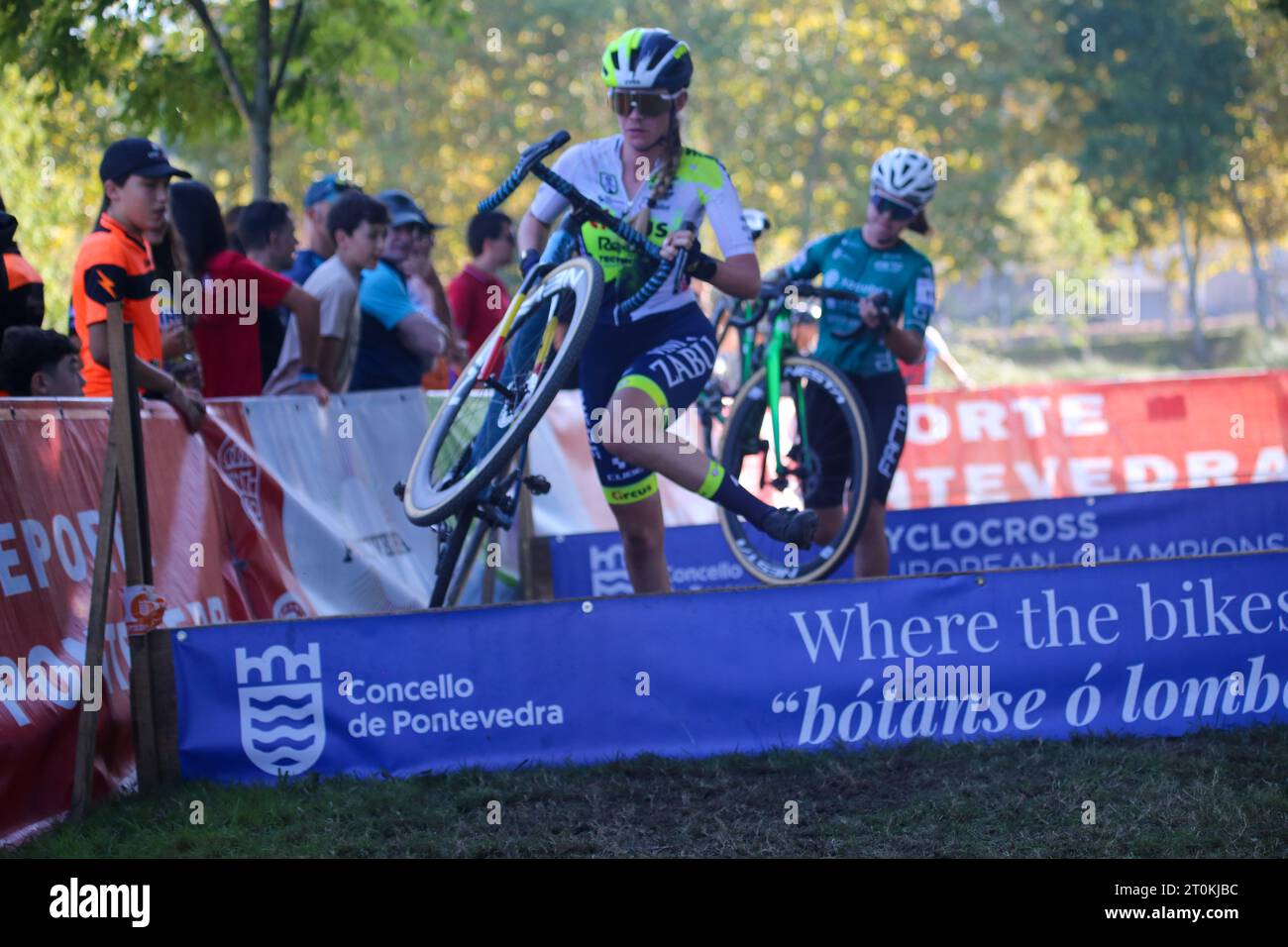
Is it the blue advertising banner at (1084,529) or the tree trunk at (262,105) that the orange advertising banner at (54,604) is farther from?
the tree trunk at (262,105)

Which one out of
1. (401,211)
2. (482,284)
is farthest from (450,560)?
(482,284)

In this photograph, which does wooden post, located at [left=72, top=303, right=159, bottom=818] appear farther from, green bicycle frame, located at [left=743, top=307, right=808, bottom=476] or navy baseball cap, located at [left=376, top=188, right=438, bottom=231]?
navy baseball cap, located at [left=376, top=188, right=438, bottom=231]

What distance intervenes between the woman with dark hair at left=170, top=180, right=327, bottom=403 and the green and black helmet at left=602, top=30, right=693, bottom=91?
2.43 metres

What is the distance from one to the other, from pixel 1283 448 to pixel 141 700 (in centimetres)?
1270

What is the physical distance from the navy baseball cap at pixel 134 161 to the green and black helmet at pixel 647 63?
1.81 metres

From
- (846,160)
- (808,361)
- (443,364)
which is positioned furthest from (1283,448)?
(846,160)

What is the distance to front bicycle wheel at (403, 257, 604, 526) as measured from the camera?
19.4 ft

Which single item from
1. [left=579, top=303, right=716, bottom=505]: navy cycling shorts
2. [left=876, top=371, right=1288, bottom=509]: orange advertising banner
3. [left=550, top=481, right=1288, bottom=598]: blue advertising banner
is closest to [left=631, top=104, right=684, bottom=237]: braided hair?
[left=579, top=303, right=716, bottom=505]: navy cycling shorts

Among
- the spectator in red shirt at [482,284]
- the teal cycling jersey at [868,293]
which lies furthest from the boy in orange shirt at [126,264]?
the spectator in red shirt at [482,284]

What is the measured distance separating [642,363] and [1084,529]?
3710 mm

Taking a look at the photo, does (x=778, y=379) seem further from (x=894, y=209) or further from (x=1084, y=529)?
(x=1084, y=529)

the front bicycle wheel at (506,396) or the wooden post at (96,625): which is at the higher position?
the front bicycle wheel at (506,396)

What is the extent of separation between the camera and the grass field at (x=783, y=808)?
174 inches
